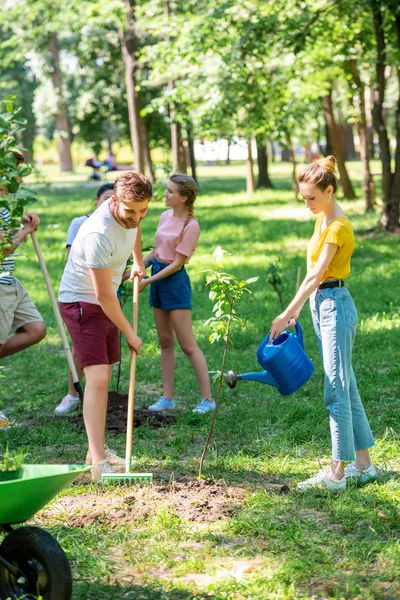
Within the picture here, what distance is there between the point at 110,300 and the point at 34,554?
1.74 m

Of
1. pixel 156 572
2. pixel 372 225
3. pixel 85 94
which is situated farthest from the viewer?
pixel 85 94

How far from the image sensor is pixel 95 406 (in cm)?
490

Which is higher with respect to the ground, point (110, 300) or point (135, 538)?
point (110, 300)

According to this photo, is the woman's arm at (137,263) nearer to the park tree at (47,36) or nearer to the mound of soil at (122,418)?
the mound of soil at (122,418)

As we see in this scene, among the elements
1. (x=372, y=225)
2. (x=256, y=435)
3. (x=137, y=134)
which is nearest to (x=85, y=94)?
(x=137, y=134)

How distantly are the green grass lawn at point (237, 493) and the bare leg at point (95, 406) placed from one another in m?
0.26

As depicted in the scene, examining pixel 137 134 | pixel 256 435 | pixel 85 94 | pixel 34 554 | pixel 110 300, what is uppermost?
pixel 85 94

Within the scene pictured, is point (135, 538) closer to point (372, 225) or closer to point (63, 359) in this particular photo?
point (63, 359)

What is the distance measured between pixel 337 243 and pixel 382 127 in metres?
10.1

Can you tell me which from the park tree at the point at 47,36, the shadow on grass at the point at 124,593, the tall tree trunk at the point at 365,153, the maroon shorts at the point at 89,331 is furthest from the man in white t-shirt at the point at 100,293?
the park tree at the point at 47,36

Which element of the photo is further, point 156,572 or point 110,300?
point 110,300

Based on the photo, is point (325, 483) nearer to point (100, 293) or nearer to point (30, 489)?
point (100, 293)

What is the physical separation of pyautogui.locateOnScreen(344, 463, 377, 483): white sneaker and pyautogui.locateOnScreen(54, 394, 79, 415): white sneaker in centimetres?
254

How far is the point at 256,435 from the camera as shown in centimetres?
583
